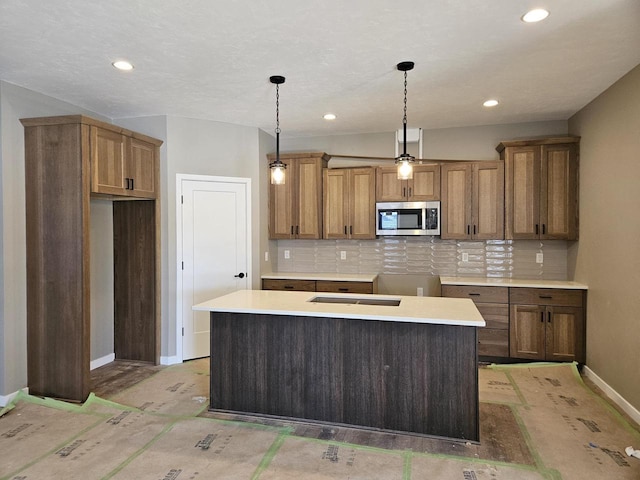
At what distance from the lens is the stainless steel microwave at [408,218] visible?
15.4 feet

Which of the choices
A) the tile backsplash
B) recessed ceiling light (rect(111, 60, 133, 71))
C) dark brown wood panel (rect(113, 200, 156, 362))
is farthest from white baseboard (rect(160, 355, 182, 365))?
recessed ceiling light (rect(111, 60, 133, 71))

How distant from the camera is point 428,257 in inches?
197

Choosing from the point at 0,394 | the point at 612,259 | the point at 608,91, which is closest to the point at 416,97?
the point at 608,91

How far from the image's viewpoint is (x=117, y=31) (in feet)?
8.25

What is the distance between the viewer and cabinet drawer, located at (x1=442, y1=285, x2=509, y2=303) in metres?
4.27

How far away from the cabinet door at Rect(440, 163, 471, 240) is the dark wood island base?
2.19 metres

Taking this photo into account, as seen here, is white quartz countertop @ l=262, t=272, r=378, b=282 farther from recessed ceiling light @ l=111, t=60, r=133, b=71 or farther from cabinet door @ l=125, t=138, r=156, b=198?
recessed ceiling light @ l=111, t=60, r=133, b=71

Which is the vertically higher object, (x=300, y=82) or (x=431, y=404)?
(x=300, y=82)

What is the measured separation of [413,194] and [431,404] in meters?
2.64

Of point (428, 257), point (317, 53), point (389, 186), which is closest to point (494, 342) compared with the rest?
point (428, 257)

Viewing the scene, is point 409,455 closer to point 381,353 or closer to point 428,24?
point 381,353

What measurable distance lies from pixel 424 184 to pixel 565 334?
2.16 meters

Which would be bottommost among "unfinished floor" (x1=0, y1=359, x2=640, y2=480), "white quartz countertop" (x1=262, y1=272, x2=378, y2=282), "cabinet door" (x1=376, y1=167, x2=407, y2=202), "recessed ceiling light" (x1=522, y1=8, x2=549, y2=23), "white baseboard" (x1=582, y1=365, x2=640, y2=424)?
"unfinished floor" (x1=0, y1=359, x2=640, y2=480)

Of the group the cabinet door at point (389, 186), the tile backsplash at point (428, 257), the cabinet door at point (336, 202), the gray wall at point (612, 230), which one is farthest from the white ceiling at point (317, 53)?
the tile backsplash at point (428, 257)
